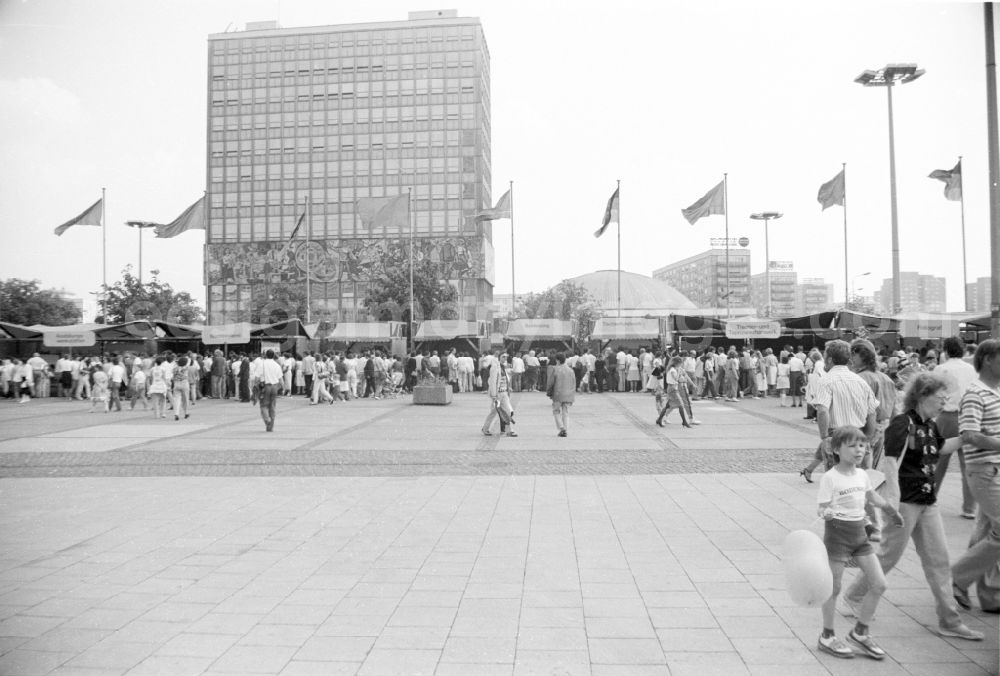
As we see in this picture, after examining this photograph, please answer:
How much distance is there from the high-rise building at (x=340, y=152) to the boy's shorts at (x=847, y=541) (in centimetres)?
8982

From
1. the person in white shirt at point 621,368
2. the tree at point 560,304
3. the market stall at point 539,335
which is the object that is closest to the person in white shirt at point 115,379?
the market stall at point 539,335

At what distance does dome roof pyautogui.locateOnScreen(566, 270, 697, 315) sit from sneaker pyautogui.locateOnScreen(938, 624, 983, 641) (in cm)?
12289

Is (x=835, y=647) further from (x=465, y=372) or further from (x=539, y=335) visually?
(x=539, y=335)

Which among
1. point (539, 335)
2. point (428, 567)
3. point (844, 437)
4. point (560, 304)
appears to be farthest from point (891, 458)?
point (560, 304)

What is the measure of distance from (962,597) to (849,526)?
1366 millimetres

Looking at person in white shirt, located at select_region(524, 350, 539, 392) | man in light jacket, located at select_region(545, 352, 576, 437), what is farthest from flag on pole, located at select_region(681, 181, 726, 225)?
man in light jacket, located at select_region(545, 352, 576, 437)

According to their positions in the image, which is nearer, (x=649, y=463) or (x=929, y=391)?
(x=929, y=391)

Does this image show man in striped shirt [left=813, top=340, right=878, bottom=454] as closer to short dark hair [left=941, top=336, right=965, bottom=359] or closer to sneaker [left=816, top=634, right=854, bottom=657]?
short dark hair [left=941, top=336, right=965, bottom=359]

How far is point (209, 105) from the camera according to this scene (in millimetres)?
96250

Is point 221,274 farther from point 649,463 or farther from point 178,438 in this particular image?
point 649,463

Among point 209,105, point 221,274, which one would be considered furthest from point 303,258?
point 209,105

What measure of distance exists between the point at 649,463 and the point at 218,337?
2251 cm

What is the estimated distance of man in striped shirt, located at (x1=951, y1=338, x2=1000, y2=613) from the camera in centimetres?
464

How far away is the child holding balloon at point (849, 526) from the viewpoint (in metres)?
4.21
